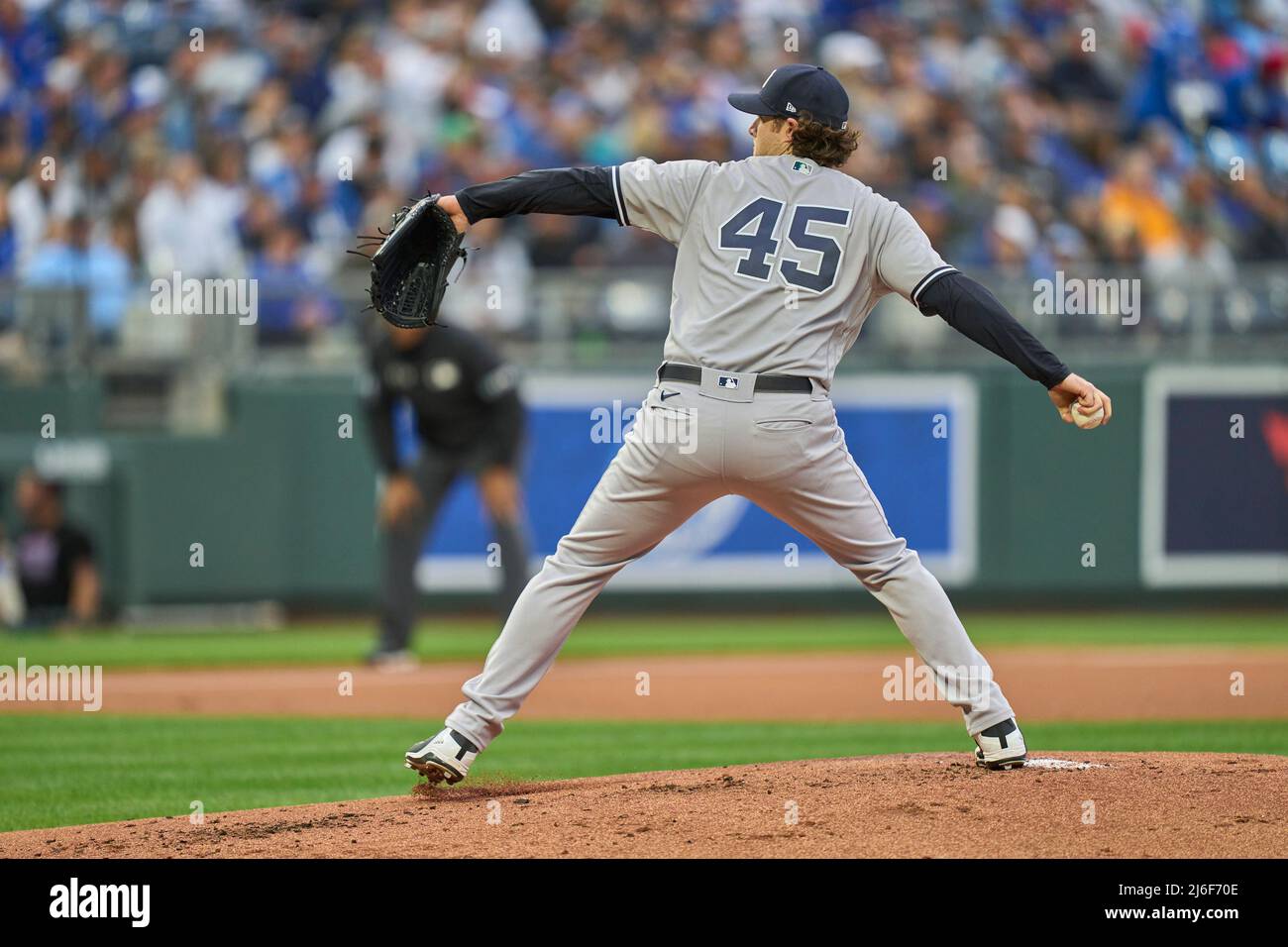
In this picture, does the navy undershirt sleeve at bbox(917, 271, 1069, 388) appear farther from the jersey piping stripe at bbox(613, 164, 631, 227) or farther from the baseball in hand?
the jersey piping stripe at bbox(613, 164, 631, 227)

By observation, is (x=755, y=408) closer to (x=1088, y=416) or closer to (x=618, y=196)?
(x=618, y=196)

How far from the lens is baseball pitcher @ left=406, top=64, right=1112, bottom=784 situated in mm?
5141

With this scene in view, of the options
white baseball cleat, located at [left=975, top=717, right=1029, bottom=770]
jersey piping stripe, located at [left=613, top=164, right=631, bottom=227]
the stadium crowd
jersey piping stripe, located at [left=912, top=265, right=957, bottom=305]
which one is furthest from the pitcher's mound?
the stadium crowd

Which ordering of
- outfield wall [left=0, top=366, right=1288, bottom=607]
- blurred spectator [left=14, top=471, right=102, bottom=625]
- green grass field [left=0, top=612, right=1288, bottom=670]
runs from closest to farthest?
green grass field [left=0, top=612, right=1288, bottom=670], blurred spectator [left=14, top=471, right=102, bottom=625], outfield wall [left=0, top=366, right=1288, bottom=607]

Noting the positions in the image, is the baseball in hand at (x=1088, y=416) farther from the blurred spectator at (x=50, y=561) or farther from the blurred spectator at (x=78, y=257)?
the blurred spectator at (x=78, y=257)

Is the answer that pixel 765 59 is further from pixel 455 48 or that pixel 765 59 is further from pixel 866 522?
pixel 866 522

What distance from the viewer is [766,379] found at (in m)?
5.15

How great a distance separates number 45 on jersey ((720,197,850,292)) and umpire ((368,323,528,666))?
520 centimetres

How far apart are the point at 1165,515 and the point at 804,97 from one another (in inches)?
349

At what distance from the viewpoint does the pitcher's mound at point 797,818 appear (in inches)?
185

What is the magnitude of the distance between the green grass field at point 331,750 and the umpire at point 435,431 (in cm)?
188

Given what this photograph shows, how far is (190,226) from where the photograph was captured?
13.4 m
